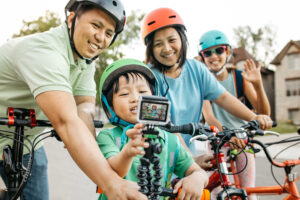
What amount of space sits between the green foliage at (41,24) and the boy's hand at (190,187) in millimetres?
32175

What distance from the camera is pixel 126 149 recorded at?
1328 mm

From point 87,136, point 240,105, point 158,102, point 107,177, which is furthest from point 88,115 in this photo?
point 240,105

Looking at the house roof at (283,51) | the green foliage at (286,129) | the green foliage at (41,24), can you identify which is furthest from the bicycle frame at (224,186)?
the house roof at (283,51)

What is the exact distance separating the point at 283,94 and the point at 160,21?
39.6 meters

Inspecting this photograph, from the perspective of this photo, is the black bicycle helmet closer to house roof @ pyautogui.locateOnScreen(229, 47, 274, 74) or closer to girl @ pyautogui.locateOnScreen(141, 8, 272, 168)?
girl @ pyautogui.locateOnScreen(141, 8, 272, 168)

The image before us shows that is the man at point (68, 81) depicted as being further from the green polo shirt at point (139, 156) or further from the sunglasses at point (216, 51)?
the sunglasses at point (216, 51)

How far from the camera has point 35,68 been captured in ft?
5.30

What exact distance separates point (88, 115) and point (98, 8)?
74 centimetres

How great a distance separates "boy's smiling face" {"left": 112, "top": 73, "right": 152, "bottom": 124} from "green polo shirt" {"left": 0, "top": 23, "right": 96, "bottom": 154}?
1.05ft

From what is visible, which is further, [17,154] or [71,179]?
[71,179]

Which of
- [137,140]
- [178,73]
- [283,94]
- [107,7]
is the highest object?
[283,94]

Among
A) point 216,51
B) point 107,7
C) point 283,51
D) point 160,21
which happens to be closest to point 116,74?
point 107,7

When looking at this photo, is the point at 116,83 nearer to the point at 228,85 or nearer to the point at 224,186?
the point at 224,186

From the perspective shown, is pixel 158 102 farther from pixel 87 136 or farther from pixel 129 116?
pixel 129 116
